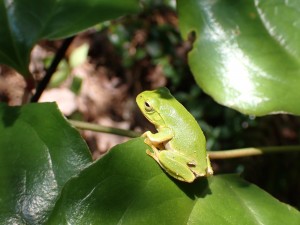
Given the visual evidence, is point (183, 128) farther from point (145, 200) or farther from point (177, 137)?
point (145, 200)

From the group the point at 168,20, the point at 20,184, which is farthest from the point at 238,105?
the point at 168,20

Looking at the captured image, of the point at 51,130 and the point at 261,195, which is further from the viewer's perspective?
the point at 261,195

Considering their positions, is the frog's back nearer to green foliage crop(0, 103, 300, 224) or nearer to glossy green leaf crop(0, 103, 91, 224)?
green foliage crop(0, 103, 300, 224)

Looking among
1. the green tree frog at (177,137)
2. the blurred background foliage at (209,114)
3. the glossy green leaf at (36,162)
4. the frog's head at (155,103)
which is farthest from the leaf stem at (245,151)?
the blurred background foliage at (209,114)

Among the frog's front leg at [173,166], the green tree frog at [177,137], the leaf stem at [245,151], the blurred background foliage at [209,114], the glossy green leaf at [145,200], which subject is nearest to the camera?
the glossy green leaf at [145,200]

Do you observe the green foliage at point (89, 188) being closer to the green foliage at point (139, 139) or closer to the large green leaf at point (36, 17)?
the green foliage at point (139, 139)

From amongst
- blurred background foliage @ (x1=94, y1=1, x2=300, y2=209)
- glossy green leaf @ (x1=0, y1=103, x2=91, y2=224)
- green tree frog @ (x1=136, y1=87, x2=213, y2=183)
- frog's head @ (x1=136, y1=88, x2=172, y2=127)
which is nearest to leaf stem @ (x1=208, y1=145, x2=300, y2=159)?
green tree frog @ (x1=136, y1=87, x2=213, y2=183)

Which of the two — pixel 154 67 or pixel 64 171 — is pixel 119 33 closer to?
pixel 154 67
